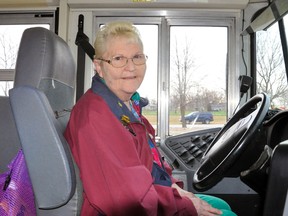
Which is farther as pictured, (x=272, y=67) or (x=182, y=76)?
(x=182, y=76)


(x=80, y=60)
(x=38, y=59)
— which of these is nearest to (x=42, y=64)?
(x=38, y=59)

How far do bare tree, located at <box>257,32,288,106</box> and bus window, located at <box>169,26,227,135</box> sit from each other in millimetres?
301

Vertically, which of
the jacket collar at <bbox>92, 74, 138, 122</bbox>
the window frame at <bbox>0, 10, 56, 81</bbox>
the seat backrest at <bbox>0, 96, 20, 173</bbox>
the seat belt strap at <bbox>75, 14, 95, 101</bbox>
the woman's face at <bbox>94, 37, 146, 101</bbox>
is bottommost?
the seat backrest at <bbox>0, 96, 20, 173</bbox>

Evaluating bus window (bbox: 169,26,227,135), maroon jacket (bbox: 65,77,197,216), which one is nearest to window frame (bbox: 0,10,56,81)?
bus window (bbox: 169,26,227,135)

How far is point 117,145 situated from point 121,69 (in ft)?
1.24

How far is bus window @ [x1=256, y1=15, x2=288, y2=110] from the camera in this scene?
235 centimetres

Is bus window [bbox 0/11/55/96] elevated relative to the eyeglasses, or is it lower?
elevated

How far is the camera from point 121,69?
1.34 m

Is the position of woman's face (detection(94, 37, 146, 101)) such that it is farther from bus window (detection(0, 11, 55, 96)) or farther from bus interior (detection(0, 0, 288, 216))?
bus window (detection(0, 11, 55, 96))

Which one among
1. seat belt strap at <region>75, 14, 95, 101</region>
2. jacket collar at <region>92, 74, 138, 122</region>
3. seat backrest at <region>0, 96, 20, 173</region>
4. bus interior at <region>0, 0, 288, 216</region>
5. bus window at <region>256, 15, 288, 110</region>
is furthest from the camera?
seat belt strap at <region>75, 14, 95, 101</region>

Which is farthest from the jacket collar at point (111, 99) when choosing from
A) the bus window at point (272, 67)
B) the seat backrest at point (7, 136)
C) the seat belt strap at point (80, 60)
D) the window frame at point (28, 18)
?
the window frame at point (28, 18)

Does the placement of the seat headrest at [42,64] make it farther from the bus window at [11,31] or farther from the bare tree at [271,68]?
the bus window at [11,31]

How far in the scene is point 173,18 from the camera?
2.89 m

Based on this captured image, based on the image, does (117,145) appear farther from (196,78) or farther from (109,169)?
(196,78)
